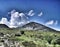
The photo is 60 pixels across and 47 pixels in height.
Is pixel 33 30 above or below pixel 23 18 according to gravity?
below

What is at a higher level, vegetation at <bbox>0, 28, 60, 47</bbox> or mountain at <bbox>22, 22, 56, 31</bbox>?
mountain at <bbox>22, 22, 56, 31</bbox>

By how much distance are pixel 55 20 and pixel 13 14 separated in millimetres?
1474

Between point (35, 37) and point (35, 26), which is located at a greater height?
point (35, 26)

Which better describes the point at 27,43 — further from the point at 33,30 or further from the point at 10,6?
the point at 10,6

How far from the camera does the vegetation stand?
5.90 meters

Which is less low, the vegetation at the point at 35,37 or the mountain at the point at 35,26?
the mountain at the point at 35,26

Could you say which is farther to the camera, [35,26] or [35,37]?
[35,26]

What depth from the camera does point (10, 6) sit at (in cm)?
634

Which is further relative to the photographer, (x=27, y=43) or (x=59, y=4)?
(x=59, y=4)

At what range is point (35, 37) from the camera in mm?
6059

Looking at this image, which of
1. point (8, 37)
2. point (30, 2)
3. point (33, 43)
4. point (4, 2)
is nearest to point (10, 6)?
point (4, 2)

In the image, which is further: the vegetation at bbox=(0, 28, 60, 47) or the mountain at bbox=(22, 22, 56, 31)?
the mountain at bbox=(22, 22, 56, 31)

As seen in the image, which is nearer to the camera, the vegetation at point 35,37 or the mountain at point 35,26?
the vegetation at point 35,37

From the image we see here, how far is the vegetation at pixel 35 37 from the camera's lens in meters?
5.90
